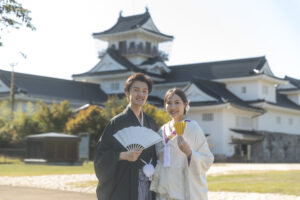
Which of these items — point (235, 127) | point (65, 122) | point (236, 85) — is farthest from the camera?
point (236, 85)

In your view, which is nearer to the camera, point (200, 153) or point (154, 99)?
point (200, 153)

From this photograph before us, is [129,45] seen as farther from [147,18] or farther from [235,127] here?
[235,127]

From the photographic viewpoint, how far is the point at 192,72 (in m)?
46.7

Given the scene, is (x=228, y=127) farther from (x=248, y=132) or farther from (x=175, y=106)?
(x=175, y=106)

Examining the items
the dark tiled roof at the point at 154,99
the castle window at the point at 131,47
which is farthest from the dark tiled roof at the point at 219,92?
the castle window at the point at 131,47

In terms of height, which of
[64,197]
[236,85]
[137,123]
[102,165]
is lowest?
[64,197]

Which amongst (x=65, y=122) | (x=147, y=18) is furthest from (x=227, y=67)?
(x=65, y=122)

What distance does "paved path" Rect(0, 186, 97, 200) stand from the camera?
9.79 m

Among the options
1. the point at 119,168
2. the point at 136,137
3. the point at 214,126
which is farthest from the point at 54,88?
the point at 136,137

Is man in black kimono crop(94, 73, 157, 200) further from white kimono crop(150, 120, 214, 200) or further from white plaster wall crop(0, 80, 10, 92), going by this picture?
white plaster wall crop(0, 80, 10, 92)

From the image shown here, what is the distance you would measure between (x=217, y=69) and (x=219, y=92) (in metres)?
4.94

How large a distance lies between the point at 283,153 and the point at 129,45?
18332 mm

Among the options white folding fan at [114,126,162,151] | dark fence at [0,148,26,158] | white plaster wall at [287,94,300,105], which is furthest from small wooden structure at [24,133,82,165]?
white plaster wall at [287,94,300,105]

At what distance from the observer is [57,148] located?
83.1ft
